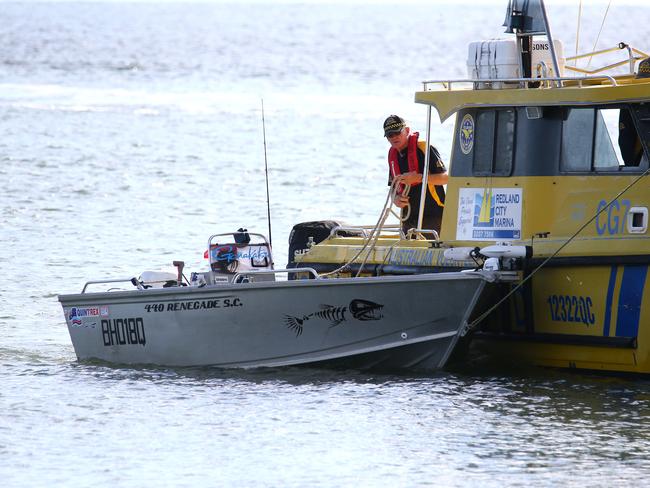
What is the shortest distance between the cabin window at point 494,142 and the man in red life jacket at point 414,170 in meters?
0.56

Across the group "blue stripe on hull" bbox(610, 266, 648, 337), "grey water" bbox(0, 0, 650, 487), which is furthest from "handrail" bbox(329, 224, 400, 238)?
"blue stripe on hull" bbox(610, 266, 648, 337)

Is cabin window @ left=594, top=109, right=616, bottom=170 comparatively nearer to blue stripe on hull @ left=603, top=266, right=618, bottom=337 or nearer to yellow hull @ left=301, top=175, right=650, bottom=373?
yellow hull @ left=301, top=175, right=650, bottom=373

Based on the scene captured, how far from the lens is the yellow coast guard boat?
1207cm

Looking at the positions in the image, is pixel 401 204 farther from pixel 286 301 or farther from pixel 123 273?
pixel 123 273

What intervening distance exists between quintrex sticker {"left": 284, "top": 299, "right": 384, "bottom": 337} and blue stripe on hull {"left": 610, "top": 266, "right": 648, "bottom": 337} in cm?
194

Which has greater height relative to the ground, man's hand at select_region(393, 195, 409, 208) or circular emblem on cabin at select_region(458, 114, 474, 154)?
circular emblem on cabin at select_region(458, 114, 474, 154)

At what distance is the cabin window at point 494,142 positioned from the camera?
12.8m

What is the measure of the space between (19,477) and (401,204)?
15.7 feet

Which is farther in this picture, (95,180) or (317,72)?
(317,72)

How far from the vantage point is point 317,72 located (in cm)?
6281

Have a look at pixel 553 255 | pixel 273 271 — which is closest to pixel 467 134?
pixel 553 255

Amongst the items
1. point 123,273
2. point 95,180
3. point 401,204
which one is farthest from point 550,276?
point 95,180

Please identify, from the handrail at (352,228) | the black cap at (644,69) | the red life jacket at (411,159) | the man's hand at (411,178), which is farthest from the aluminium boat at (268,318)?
the black cap at (644,69)

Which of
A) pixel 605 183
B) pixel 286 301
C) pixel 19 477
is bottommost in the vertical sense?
pixel 19 477
